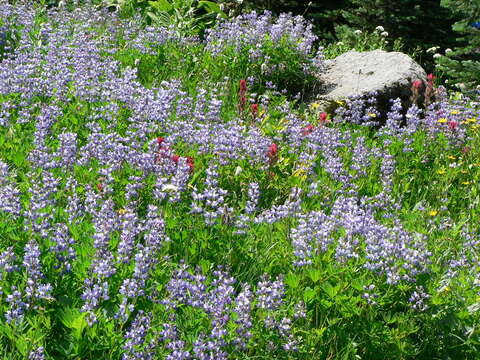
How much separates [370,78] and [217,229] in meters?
3.93

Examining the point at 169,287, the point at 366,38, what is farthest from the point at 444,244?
the point at 366,38

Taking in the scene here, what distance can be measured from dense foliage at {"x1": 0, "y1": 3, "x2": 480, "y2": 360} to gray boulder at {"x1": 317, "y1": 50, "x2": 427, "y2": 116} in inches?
26.7

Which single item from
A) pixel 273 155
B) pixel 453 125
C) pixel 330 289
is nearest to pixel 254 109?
pixel 273 155

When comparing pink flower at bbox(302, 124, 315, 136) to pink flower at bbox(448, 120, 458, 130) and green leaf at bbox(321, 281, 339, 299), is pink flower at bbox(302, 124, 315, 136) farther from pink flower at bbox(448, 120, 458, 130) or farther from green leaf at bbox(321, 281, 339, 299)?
green leaf at bbox(321, 281, 339, 299)

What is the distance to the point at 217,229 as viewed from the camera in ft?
12.2

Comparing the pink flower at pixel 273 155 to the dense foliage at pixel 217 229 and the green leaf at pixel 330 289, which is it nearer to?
the dense foliage at pixel 217 229

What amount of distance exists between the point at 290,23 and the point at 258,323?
491 cm

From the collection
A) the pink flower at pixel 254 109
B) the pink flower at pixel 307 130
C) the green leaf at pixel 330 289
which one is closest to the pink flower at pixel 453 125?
the pink flower at pixel 307 130

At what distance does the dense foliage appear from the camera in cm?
294

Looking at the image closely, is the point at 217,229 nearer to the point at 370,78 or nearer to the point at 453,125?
the point at 453,125

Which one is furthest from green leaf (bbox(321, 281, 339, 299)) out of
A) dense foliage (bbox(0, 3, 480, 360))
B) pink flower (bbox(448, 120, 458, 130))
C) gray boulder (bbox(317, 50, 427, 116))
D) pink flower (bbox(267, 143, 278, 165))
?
gray boulder (bbox(317, 50, 427, 116))

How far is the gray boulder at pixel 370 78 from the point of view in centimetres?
679

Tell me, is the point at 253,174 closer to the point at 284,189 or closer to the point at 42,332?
the point at 284,189

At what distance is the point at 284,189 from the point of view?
15.8 ft
